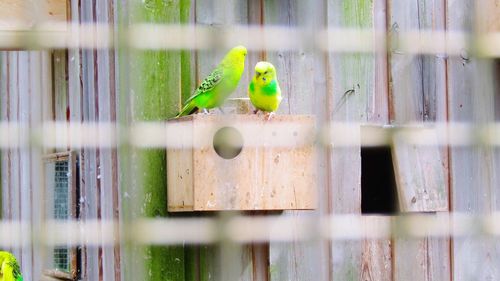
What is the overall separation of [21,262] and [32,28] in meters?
1.53

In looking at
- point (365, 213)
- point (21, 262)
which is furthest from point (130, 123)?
point (21, 262)

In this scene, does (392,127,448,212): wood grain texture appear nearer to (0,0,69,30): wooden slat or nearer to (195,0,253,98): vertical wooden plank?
(195,0,253,98): vertical wooden plank

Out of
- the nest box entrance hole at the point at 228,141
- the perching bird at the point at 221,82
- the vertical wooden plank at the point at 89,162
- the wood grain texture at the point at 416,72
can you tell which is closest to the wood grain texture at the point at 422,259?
the wood grain texture at the point at 416,72

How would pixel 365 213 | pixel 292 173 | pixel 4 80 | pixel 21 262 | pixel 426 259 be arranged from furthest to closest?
pixel 4 80 → pixel 21 262 → pixel 365 213 → pixel 426 259 → pixel 292 173

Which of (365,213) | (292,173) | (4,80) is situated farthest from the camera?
(4,80)

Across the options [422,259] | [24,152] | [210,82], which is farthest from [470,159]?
[24,152]

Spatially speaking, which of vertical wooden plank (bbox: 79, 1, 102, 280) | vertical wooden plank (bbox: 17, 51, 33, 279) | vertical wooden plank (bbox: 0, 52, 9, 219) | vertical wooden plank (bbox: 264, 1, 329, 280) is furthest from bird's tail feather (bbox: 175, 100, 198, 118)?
vertical wooden plank (bbox: 0, 52, 9, 219)

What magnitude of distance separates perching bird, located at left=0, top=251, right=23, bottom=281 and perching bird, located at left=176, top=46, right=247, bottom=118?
74 cm

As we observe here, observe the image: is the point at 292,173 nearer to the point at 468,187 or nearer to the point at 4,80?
the point at 468,187

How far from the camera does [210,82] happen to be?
8.43 ft

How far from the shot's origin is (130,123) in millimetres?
2666

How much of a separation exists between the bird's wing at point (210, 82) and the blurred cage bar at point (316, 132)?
0.38ft

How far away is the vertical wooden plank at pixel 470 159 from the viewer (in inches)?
114

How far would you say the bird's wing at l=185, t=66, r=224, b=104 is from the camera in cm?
257
